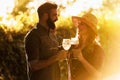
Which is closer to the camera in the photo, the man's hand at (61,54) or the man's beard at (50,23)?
the man's hand at (61,54)

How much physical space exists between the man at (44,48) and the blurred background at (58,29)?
462 millimetres

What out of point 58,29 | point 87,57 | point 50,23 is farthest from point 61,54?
point 58,29

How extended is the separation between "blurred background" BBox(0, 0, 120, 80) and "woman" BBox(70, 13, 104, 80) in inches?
11.2

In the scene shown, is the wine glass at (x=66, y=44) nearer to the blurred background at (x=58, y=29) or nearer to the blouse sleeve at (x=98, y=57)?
the blouse sleeve at (x=98, y=57)

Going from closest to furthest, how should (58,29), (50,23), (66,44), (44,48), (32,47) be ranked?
1. (66,44)
2. (32,47)
3. (44,48)
4. (50,23)
5. (58,29)

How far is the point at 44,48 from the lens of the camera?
5785 millimetres

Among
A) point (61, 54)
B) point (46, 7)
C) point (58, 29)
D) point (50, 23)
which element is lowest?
point (58, 29)

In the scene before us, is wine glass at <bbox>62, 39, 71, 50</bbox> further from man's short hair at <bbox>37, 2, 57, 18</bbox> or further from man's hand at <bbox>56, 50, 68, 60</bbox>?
man's short hair at <bbox>37, 2, 57, 18</bbox>

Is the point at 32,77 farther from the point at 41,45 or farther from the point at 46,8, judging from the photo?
the point at 46,8

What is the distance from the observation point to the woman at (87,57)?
18.6 ft

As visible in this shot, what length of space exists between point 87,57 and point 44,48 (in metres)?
0.61

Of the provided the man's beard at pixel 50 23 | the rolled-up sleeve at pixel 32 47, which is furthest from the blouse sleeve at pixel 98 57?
the rolled-up sleeve at pixel 32 47

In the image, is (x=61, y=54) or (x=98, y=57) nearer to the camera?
(x=61, y=54)

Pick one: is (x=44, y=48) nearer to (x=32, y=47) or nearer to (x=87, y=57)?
(x=32, y=47)
